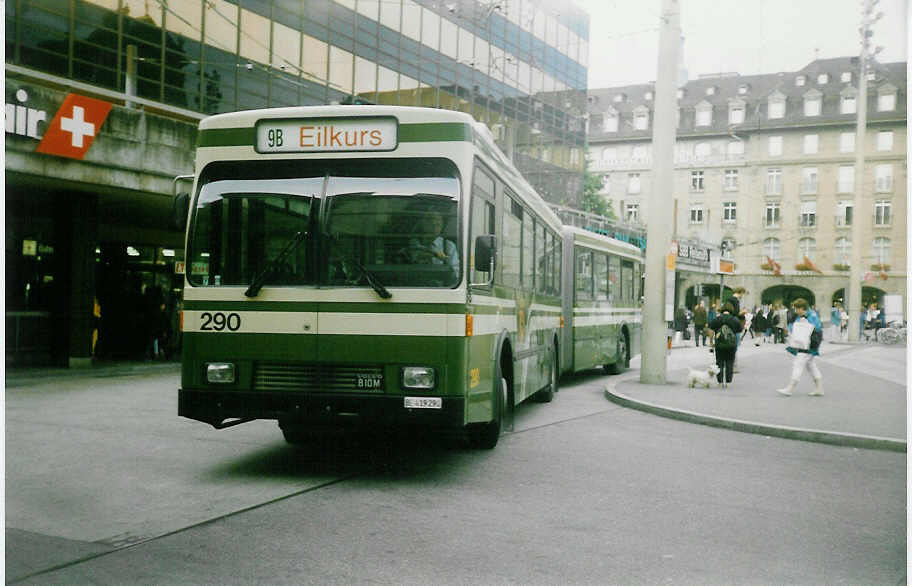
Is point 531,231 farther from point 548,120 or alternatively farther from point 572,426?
point 548,120

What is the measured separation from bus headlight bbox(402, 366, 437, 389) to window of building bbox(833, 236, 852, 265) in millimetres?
36459

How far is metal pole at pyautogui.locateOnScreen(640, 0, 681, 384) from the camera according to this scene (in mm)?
15805

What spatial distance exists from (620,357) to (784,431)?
9.22 metres

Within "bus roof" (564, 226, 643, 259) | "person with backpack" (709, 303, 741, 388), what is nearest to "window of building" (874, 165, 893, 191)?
"person with backpack" (709, 303, 741, 388)

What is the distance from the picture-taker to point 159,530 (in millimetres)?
5707

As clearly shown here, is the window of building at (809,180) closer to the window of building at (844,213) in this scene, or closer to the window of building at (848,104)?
the window of building at (848,104)

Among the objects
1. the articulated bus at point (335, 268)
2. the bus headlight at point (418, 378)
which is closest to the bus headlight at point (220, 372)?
the articulated bus at point (335, 268)

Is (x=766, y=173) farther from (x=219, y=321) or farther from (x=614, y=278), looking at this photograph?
(x=219, y=321)

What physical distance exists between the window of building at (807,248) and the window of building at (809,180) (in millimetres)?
3107

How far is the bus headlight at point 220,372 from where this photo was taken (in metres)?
7.23

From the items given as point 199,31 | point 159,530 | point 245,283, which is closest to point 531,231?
point 245,283

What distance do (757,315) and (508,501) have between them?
36990mm

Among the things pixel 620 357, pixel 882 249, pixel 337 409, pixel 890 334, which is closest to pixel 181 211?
pixel 337 409

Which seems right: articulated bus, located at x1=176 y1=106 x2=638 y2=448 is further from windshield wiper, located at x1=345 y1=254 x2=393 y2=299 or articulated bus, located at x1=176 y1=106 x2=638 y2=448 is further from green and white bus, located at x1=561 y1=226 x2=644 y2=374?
green and white bus, located at x1=561 y1=226 x2=644 y2=374
